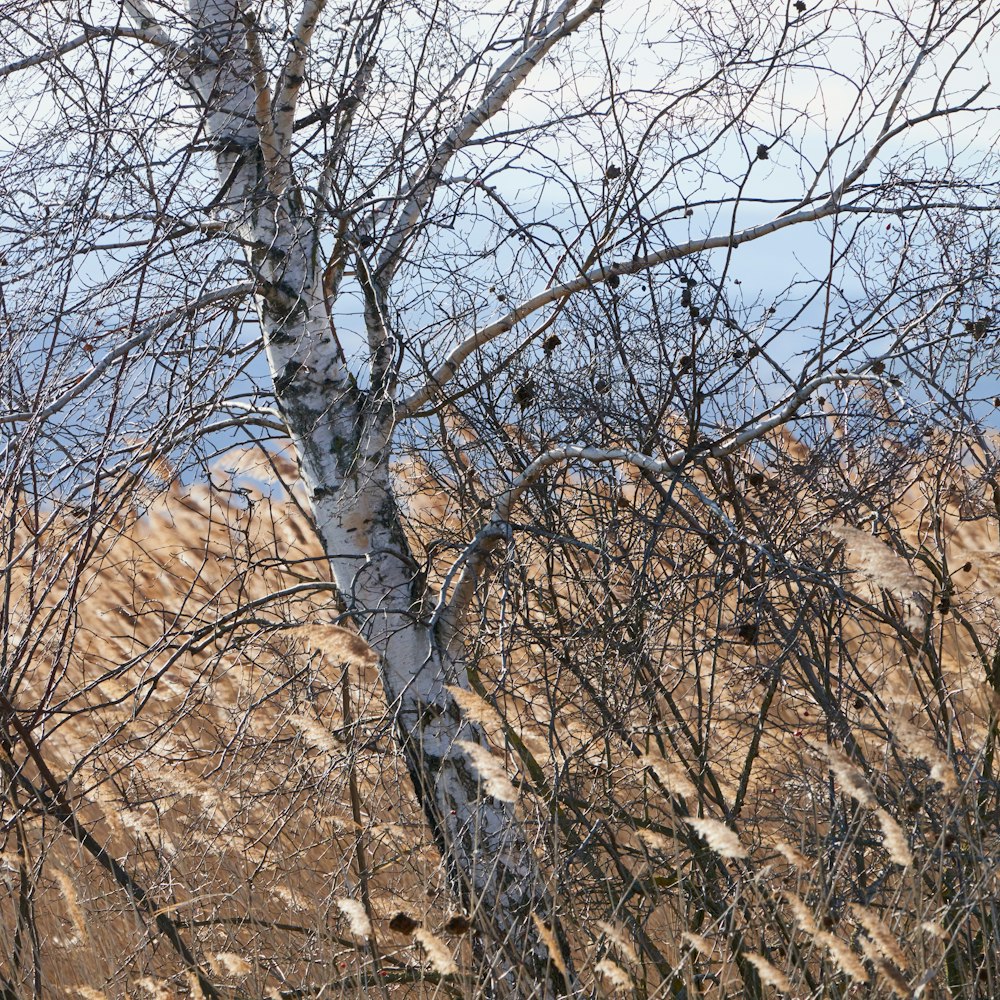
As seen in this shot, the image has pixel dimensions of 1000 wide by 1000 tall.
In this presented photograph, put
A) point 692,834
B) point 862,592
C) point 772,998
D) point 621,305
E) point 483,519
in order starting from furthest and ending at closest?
point 862,592 → point 483,519 → point 621,305 → point 692,834 → point 772,998

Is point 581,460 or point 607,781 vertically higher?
point 581,460

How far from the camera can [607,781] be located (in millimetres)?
3064

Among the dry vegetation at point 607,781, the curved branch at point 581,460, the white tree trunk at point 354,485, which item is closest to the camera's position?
the dry vegetation at point 607,781

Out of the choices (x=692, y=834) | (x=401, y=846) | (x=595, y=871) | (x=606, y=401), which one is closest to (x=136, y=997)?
(x=401, y=846)

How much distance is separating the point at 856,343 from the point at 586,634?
1.11 metres

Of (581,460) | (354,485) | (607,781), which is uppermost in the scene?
(354,485)

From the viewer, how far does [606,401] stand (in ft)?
10.4

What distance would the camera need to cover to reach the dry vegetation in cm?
208

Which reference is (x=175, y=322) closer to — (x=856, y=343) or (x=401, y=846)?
(x=401, y=846)

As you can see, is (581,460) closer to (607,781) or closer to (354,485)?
(354,485)

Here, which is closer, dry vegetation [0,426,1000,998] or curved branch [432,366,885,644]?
dry vegetation [0,426,1000,998]

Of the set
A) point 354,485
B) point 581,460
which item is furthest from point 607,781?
point 354,485

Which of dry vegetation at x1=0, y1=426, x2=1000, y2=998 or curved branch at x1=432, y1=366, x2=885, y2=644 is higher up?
curved branch at x1=432, y1=366, x2=885, y2=644

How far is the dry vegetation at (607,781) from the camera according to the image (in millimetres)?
2076
